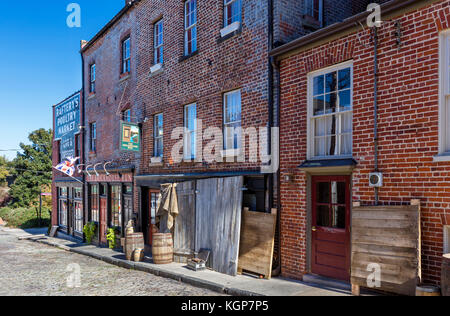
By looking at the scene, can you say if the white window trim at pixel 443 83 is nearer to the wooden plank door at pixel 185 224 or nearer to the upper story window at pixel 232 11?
the upper story window at pixel 232 11

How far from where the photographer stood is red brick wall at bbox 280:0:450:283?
6098 mm

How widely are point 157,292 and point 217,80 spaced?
5847mm

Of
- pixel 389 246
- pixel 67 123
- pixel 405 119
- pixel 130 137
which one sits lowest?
pixel 389 246

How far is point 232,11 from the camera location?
1040 centimetres

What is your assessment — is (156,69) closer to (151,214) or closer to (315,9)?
(151,214)

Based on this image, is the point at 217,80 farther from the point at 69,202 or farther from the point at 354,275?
the point at 69,202

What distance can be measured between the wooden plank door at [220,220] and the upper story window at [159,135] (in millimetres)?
3307

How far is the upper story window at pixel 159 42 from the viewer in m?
13.6

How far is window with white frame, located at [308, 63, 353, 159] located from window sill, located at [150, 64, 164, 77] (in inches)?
262

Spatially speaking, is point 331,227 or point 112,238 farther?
point 112,238

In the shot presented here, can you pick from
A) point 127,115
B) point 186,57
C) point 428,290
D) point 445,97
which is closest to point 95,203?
point 127,115

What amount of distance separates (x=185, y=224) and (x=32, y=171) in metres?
36.2

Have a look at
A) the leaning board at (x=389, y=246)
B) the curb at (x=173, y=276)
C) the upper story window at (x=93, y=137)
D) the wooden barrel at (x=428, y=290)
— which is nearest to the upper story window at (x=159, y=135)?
the curb at (x=173, y=276)

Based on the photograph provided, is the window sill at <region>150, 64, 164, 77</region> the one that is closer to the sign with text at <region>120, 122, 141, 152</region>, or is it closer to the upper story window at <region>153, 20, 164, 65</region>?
the upper story window at <region>153, 20, 164, 65</region>
